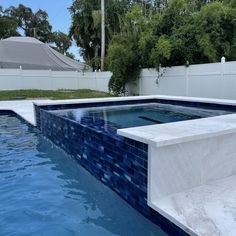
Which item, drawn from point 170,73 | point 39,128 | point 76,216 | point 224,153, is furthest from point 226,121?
point 170,73

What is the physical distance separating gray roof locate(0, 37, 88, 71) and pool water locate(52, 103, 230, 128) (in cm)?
1411

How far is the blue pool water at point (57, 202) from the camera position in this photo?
9.77ft

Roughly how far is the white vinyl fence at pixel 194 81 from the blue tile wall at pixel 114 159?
672 cm

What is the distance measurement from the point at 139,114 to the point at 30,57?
1641 cm

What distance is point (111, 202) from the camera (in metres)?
3.49

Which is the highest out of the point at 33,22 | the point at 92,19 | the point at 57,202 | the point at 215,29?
the point at 33,22

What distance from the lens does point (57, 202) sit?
358 centimetres

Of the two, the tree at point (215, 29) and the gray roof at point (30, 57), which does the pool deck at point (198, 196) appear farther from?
the gray roof at point (30, 57)

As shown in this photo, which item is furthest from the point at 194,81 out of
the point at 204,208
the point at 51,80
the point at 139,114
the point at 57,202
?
the point at 51,80

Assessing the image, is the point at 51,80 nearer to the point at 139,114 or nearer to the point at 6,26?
the point at 139,114

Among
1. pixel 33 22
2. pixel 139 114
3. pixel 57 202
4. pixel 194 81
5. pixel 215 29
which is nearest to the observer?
pixel 57 202

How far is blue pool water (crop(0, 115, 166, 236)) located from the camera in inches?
117

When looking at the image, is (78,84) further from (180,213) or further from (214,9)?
(180,213)

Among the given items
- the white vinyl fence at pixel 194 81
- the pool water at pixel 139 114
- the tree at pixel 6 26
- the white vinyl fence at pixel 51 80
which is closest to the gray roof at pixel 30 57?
the white vinyl fence at pixel 51 80
